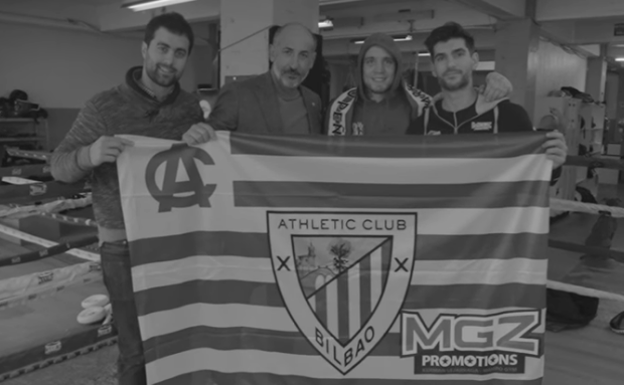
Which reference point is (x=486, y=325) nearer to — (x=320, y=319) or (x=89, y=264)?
(x=320, y=319)

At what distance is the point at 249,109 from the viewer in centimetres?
238

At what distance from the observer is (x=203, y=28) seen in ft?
40.9

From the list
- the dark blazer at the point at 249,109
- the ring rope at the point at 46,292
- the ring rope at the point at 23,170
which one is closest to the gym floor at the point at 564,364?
the ring rope at the point at 46,292

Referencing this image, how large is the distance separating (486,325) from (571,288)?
1.46m

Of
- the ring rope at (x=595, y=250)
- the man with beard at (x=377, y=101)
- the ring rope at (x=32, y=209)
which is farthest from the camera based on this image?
the ring rope at (x=595, y=250)

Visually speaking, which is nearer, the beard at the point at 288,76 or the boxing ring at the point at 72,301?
the beard at the point at 288,76

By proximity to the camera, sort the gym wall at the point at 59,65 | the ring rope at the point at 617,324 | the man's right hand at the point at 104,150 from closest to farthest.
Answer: the man's right hand at the point at 104,150 → the ring rope at the point at 617,324 → the gym wall at the point at 59,65

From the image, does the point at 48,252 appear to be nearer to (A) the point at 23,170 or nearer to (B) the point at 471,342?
(A) the point at 23,170

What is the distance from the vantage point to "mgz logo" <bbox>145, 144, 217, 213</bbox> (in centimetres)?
211

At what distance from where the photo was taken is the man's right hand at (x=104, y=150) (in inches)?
76.7

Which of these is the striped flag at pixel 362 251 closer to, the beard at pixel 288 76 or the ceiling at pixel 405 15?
the beard at pixel 288 76

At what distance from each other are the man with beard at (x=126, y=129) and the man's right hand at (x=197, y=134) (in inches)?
4.7

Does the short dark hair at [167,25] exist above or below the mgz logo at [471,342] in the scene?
above

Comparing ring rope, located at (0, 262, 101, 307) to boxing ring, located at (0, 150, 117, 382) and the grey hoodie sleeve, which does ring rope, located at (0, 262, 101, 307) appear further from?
the grey hoodie sleeve
